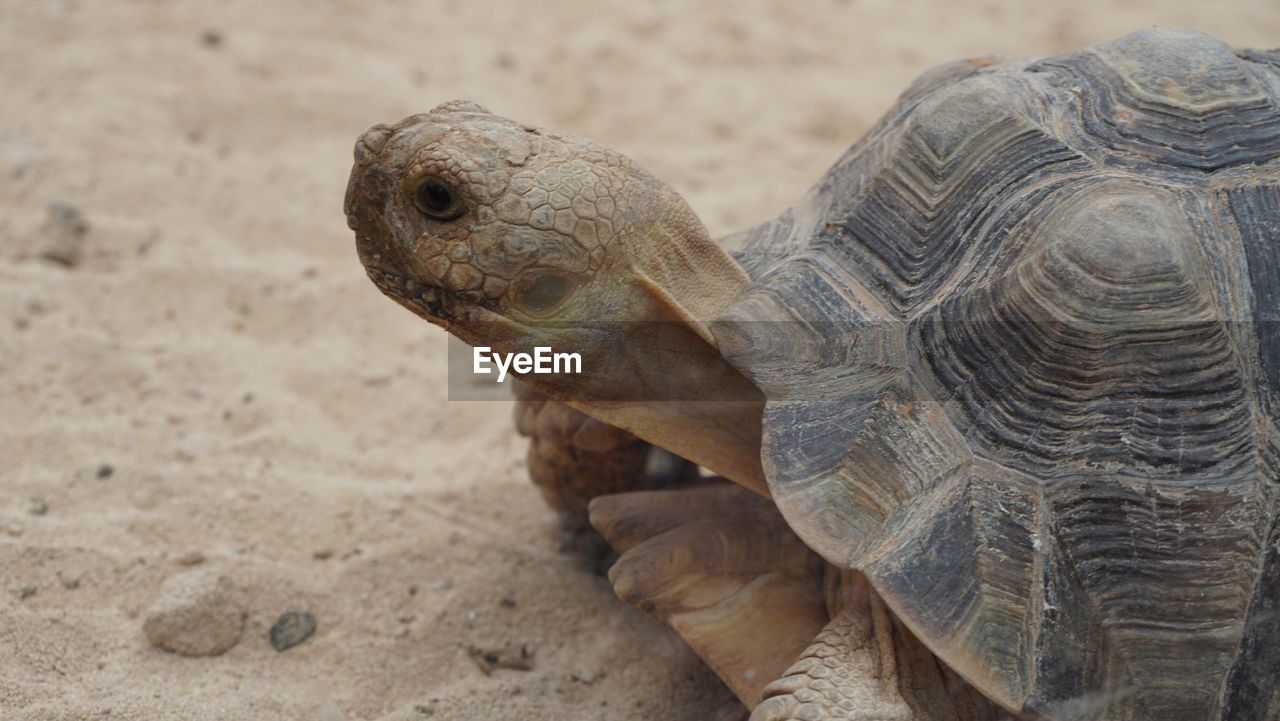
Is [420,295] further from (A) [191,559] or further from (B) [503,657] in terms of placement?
(A) [191,559]

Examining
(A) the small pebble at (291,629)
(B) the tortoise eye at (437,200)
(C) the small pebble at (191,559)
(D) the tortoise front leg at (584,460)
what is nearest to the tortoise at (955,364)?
(B) the tortoise eye at (437,200)

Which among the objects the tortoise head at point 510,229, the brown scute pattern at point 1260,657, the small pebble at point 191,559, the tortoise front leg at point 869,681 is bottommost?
the small pebble at point 191,559

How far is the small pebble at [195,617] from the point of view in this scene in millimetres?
2088

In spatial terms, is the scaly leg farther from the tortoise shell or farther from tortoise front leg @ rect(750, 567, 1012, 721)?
the tortoise shell

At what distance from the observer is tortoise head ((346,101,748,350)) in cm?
→ 175

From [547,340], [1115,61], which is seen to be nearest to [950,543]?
[547,340]

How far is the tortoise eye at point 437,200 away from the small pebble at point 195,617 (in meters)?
0.86

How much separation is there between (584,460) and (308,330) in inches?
44.9

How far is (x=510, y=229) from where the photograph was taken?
174 cm

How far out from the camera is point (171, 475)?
2.53 meters

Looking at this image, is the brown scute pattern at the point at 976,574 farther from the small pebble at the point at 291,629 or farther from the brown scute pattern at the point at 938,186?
the small pebble at the point at 291,629

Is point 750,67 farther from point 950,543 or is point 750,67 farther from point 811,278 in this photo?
point 950,543

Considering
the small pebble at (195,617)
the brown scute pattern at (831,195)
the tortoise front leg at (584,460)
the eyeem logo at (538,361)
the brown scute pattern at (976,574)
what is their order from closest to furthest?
the brown scute pattern at (976,574) < the eyeem logo at (538,361) < the brown scute pattern at (831,195) < the small pebble at (195,617) < the tortoise front leg at (584,460)

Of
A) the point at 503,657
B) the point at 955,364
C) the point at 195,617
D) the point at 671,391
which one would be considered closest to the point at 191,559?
the point at 195,617
